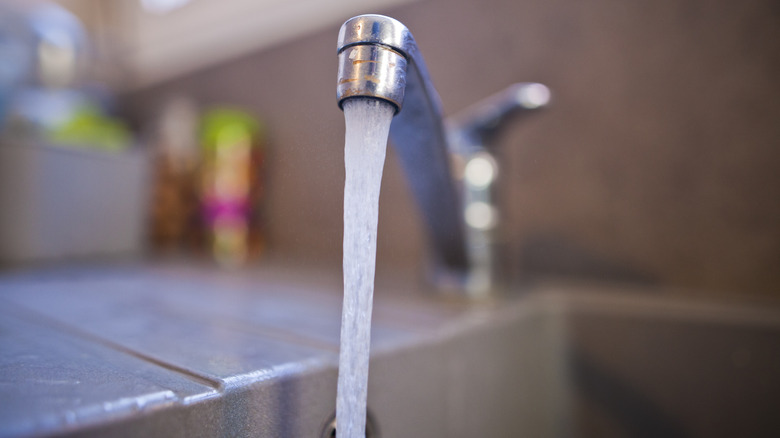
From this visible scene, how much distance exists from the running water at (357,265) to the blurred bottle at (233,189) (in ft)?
2.18

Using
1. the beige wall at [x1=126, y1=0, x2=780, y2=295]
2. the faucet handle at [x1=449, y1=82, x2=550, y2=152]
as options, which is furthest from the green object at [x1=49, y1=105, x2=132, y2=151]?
the faucet handle at [x1=449, y1=82, x2=550, y2=152]

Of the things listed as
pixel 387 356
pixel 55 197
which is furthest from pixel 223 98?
pixel 387 356

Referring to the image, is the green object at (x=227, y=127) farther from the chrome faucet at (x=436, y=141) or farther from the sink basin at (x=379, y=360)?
→ the chrome faucet at (x=436, y=141)

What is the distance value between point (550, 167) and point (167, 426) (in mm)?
566

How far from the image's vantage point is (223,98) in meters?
1.07

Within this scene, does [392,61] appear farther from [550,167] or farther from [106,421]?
[550,167]

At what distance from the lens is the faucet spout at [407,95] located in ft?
0.67

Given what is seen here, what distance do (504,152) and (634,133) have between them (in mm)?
159

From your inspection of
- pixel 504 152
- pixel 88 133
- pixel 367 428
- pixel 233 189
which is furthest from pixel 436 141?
pixel 88 133

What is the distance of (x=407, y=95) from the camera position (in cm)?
25

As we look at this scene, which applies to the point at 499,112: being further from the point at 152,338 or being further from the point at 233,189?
the point at 233,189

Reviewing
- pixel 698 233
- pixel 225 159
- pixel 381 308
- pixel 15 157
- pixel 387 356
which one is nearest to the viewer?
pixel 387 356

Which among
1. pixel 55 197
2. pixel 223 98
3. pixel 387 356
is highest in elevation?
pixel 223 98

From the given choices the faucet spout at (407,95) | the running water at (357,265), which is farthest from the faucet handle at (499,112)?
the running water at (357,265)
